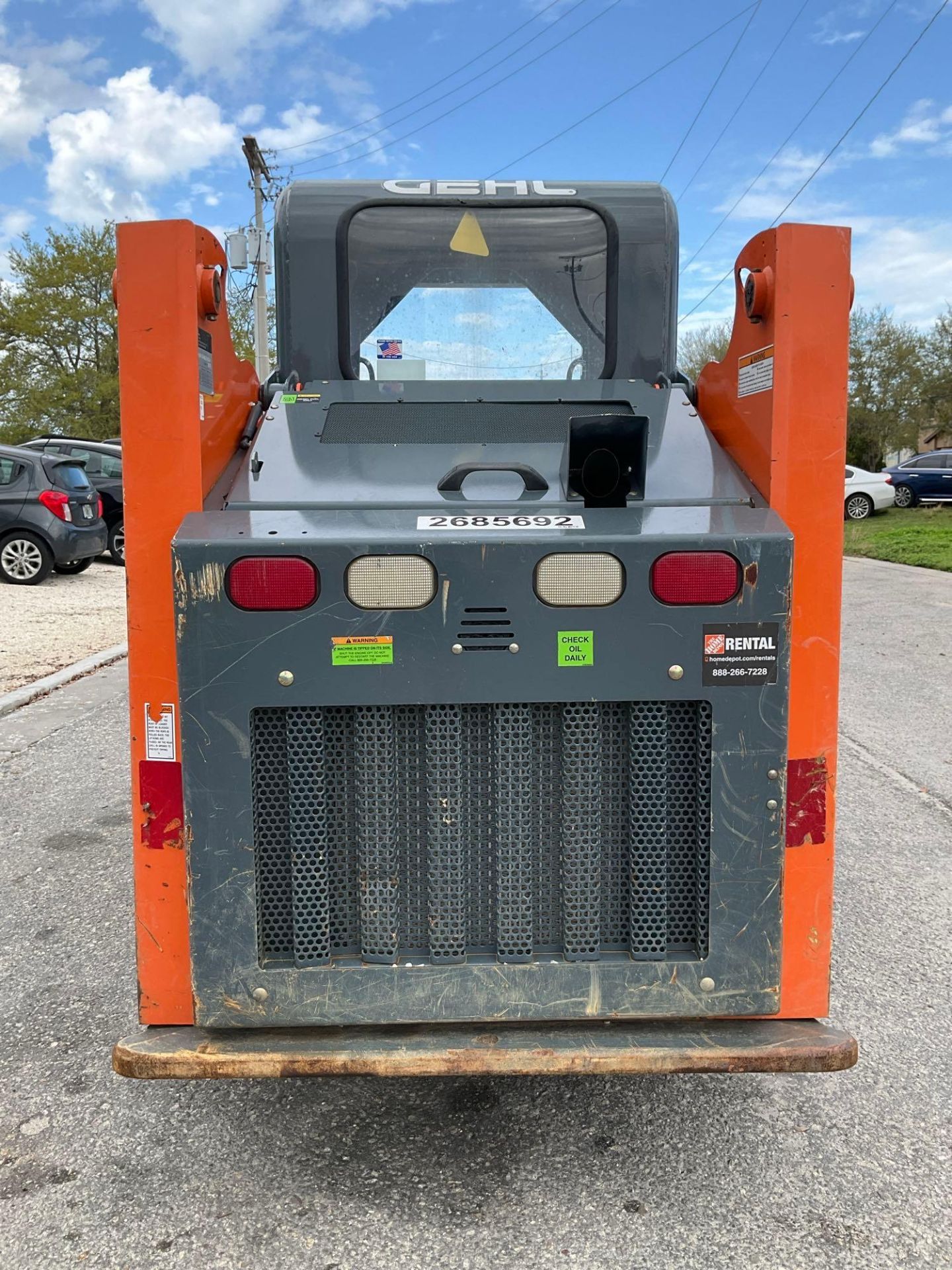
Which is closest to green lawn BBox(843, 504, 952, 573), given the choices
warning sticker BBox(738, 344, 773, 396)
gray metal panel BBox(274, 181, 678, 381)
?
gray metal panel BBox(274, 181, 678, 381)

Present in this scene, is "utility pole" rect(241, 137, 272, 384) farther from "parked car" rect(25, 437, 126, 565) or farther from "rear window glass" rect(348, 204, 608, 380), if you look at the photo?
"rear window glass" rect(348, 204, 608, 380)

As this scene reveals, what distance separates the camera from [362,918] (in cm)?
237

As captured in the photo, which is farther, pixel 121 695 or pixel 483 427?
pixel 121 695

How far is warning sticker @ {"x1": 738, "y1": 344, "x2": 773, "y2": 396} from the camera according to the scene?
2377 millimetres

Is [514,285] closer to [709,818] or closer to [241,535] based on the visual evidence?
[241,535]

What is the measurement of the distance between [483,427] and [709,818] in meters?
1.30

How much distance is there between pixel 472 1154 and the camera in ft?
8.47

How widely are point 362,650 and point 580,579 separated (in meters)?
0.50

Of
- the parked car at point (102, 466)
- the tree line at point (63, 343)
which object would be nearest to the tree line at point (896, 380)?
the tree line at point (63, 343)

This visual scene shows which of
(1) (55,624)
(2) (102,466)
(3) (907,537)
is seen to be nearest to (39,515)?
(1) (55,624)

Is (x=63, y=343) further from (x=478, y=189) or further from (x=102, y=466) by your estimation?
(x=478, y=189)

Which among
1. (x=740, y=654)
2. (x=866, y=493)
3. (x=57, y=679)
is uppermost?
(x=866, y=493)

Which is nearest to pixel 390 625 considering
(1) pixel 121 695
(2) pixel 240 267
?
(1) pixel 121 695

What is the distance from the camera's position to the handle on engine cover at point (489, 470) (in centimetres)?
253
